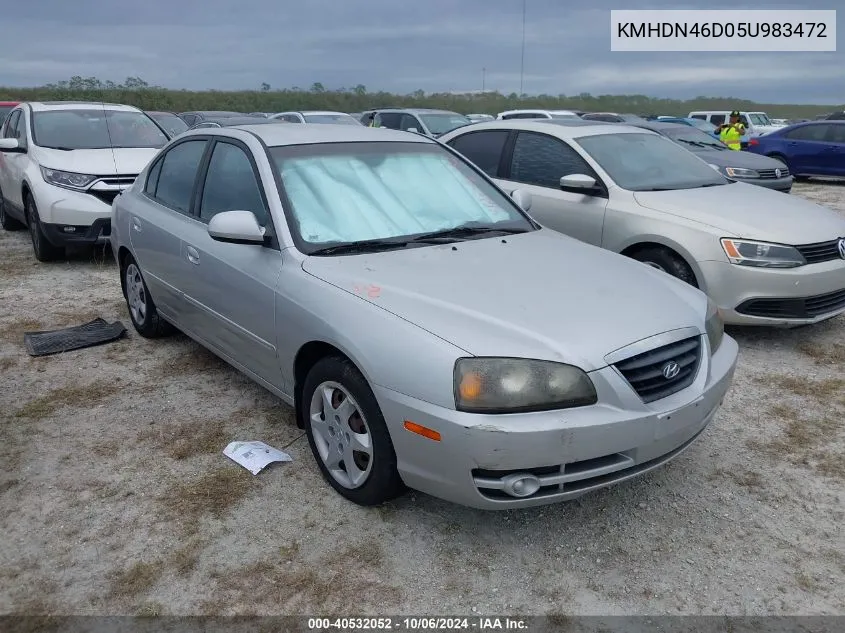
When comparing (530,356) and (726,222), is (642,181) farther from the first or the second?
(530,356)

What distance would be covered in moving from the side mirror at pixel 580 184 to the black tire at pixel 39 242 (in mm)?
Answer: 5464

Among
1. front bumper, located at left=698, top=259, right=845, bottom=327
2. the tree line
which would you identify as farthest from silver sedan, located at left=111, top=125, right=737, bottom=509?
the tree line

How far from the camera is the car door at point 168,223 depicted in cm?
435

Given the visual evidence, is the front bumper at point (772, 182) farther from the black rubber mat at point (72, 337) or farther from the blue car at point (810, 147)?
the black rubber mat at point (72, 337)

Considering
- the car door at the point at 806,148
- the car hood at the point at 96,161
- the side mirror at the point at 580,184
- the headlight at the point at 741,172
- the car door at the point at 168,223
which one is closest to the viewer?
the car door at the point at 168,223

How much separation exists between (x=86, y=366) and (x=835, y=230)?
5526 mm

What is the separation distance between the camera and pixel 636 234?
18.0 ft

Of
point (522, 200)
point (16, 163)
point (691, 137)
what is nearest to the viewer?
point (522, 200)

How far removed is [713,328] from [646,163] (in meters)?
3.25

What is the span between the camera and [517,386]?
2580 millimetres

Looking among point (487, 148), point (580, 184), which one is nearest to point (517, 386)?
point (580, 184)

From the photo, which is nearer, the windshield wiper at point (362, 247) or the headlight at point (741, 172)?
the windshield wiper at point (362, 247)

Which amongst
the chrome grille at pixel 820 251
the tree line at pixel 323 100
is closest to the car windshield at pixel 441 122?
the chrome grille at pixel 820 251

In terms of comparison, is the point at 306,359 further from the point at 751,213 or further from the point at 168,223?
the point at 751,213
